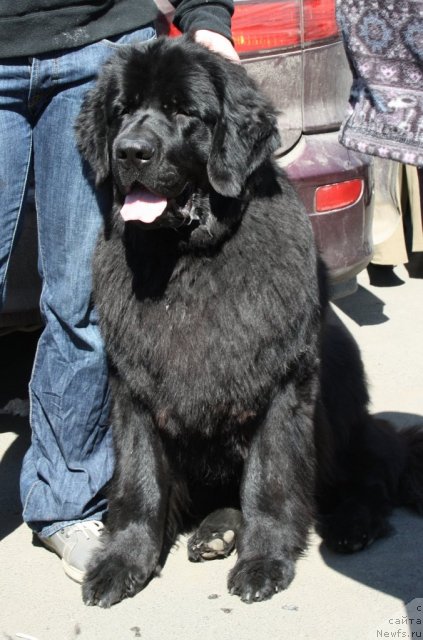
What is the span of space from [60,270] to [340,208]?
1.71 metres

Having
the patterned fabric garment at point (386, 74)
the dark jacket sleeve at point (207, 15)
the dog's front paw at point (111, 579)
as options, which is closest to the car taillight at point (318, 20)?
the dark jacket sleeve at point (207, 15)

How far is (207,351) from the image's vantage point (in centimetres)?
320

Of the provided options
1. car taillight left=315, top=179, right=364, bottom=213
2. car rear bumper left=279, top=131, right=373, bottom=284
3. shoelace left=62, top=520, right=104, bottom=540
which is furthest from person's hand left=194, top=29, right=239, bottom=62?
shoelace left=62, top=520, right=104, bottom=540

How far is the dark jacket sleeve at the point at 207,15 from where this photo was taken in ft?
11.0

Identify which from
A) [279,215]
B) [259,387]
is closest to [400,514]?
[259,387]

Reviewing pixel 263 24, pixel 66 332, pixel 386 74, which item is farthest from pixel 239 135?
pixel 263 24

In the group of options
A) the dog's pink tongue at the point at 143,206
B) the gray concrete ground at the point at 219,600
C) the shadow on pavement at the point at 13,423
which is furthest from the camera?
the shadow on pavement at the point at 13,423

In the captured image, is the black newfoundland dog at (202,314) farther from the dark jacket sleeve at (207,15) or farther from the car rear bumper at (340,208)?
the car rear bumper at (340,208)

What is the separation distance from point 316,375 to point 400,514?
70cm

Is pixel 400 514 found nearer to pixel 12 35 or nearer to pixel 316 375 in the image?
pixel 316 375

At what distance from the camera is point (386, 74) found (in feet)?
7.19

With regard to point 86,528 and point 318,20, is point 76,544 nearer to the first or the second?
point 86,528

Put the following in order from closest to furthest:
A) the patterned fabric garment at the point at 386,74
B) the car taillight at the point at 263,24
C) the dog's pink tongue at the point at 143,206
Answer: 1. the patterned fabric garment at the point at 386,74
2. the dog's pink tongue at the point at 143,206
3. the car taillight at the point at 263,24

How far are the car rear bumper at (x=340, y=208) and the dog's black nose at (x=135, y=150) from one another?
4.64ft
